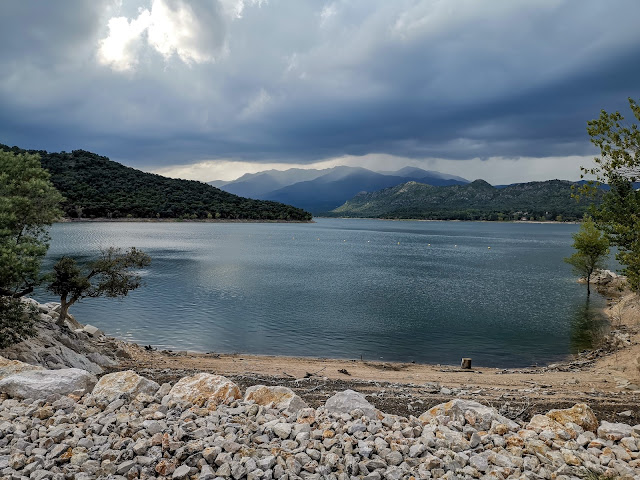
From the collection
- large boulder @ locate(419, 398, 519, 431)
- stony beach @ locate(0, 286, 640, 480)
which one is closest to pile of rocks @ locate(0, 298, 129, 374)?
stony beach @ locate(0, 286, 640, 480)

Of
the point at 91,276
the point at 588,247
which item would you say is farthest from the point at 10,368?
the point at 588,247

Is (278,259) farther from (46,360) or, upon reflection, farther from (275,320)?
(46,360)

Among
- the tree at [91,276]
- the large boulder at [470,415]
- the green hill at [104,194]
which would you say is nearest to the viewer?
the large boulder at [470,415]

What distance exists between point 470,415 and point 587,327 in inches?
1238

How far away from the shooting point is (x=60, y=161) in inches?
7441

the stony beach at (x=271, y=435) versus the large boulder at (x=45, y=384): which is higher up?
the large boulder at (x=45, y=384)

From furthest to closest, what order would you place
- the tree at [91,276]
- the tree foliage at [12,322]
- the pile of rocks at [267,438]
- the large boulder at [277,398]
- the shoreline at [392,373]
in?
the tree at [91,276]
the tree foliage at [12,322]
the shoreline at [392,373]
the large boulder at [277,398]
the pile of rocks at [267,438]

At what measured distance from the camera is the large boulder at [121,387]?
28.8 ft

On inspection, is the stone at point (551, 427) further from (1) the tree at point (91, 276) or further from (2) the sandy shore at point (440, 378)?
(1) the tree at point (91, 276)

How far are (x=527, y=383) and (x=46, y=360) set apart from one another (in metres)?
19.1

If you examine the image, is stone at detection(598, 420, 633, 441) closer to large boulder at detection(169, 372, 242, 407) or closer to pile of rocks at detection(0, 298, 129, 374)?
large boulder at detection(169, 372, 242, 407)

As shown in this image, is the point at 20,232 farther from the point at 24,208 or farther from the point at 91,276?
the point at 91,276

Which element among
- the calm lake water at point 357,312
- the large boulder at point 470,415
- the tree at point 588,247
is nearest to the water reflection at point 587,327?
the calm lake water at point 357,312

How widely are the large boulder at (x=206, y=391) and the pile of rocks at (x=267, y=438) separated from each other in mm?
28
